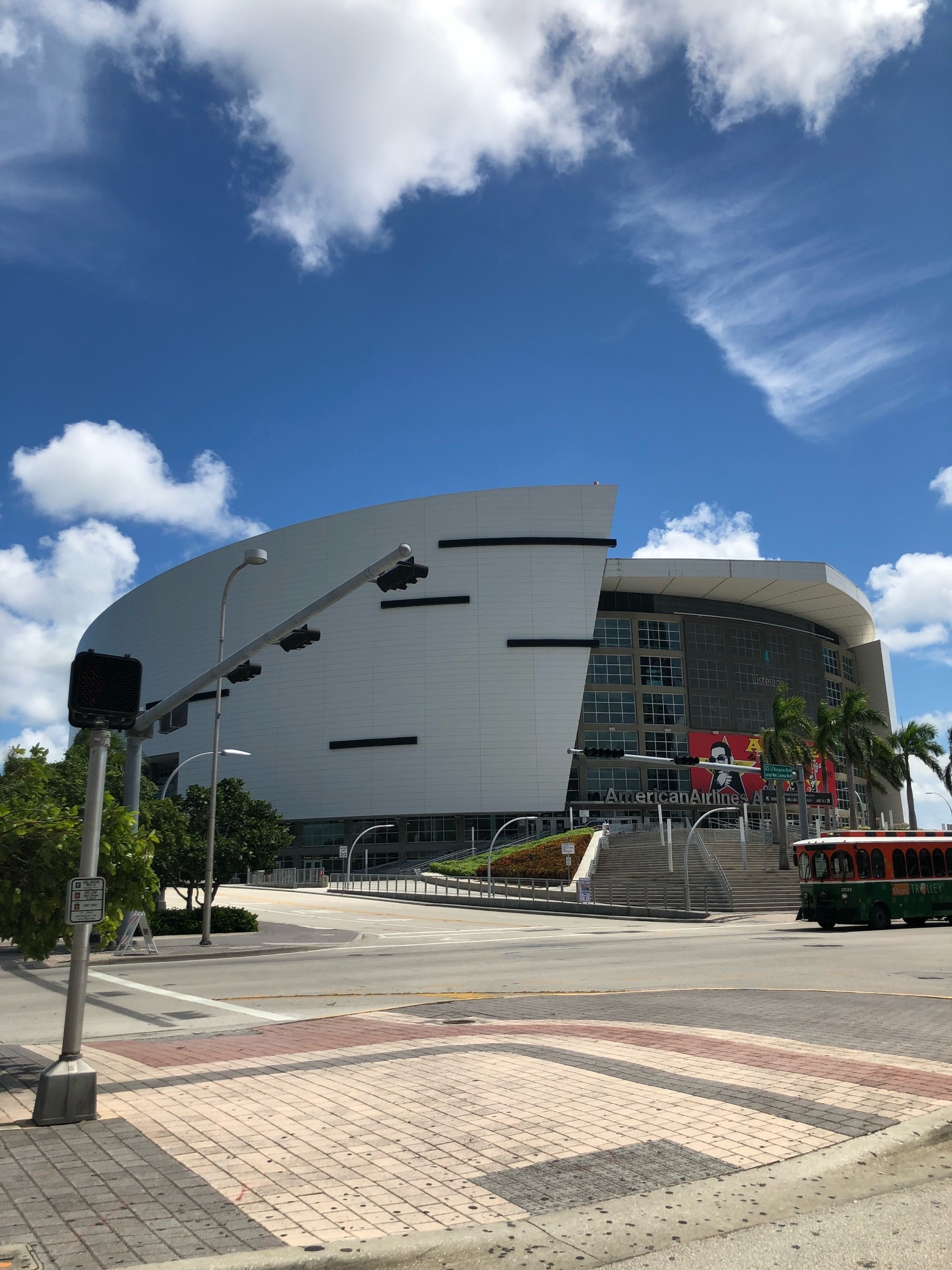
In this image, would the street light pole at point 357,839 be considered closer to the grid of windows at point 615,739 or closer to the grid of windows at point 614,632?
the grid of windows at point 615,739

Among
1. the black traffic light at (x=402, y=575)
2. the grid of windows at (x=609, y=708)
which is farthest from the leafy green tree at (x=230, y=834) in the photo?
the grid of windows at (x=609, y=708)

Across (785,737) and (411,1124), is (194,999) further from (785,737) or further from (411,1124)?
(785,737)

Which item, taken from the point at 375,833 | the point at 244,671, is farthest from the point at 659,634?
the point at 244,671

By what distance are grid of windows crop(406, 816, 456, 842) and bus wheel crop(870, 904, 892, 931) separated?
5856 cm

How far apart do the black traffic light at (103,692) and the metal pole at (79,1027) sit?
0.42ft

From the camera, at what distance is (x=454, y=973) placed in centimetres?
1862

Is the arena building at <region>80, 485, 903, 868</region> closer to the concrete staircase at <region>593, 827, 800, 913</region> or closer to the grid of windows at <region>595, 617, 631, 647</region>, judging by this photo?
the grid of windows at <region>595, 617, 631, 647</region>

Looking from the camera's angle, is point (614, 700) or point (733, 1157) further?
point (614, 700)

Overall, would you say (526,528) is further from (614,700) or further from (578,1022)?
(578,1022)

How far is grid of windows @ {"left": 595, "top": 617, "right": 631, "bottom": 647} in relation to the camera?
93.2 metres

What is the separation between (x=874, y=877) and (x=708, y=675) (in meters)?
64.5

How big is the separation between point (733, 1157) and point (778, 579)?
3557 inches

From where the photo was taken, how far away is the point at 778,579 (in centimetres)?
9112

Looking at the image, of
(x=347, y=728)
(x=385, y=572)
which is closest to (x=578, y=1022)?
(x=385, y=572)
